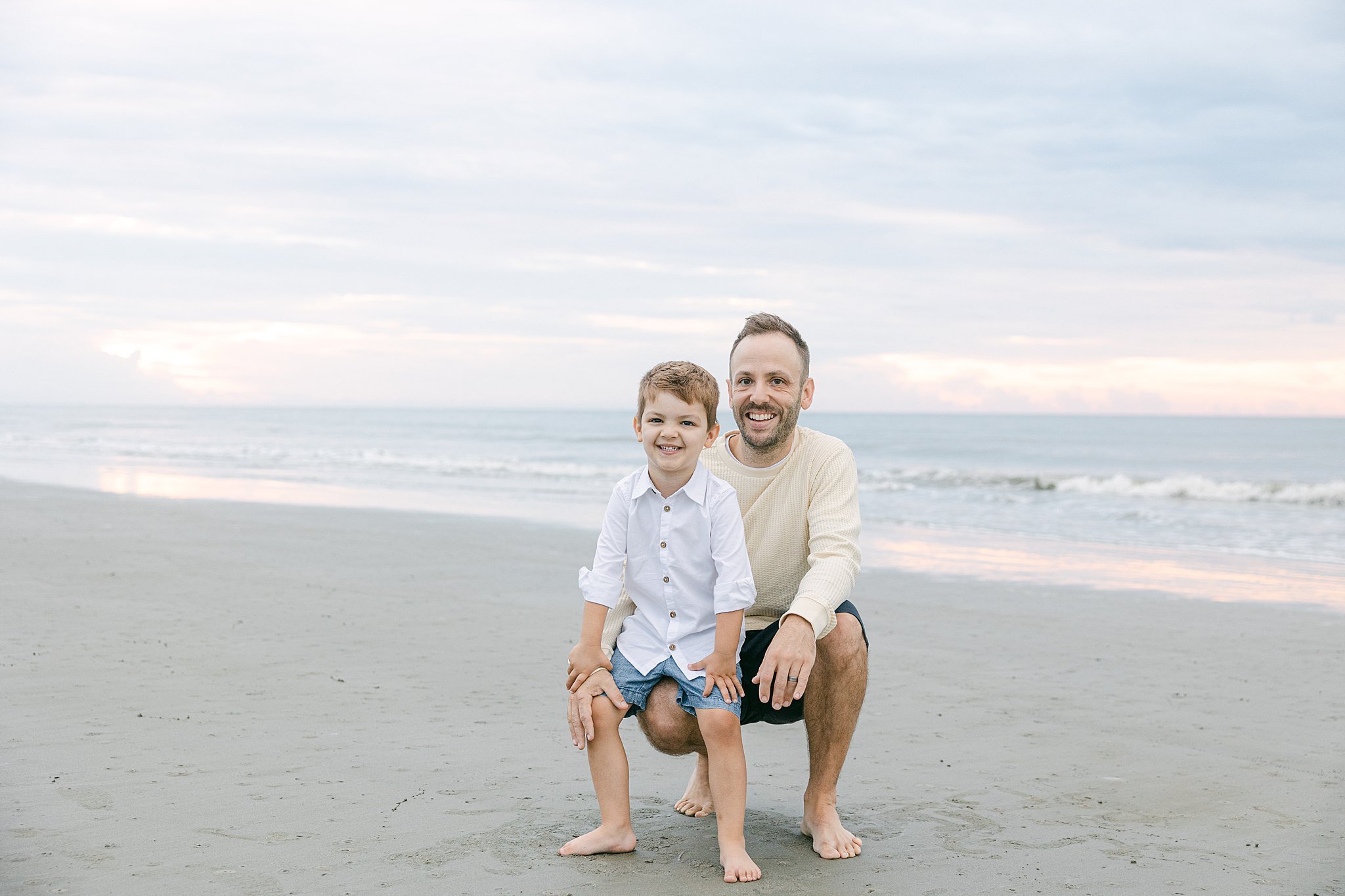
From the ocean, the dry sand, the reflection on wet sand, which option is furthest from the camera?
the ocean

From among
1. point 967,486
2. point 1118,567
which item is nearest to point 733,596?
point 1118,567

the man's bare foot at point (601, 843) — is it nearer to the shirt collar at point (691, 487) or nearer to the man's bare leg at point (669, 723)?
the man's bare leg at point (669, 723)

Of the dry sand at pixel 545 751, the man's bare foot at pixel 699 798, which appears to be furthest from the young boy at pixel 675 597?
the man's bare foot at pixel 699 798

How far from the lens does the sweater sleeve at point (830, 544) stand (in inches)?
127

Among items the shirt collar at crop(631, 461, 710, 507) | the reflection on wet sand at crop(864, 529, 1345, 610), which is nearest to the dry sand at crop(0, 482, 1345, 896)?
the reflection on wet sand at crop(864, 529, 1345, 610)

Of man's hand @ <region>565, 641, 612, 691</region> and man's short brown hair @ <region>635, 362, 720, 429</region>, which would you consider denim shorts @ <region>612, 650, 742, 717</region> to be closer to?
man's hand @ <region>565, 641, 612, 691</region>

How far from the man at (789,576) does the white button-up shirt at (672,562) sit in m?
0.13

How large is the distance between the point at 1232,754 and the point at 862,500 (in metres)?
13.6

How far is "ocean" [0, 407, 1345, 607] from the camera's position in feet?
35.1

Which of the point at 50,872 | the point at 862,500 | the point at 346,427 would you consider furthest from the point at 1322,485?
the point at 346,427

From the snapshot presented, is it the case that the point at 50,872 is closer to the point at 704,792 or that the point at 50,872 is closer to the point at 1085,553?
the point at 704,792

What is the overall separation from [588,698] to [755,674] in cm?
55

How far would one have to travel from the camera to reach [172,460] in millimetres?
27422

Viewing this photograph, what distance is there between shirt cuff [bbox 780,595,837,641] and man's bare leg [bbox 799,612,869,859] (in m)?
0.16
